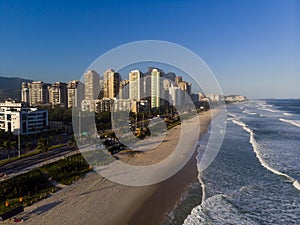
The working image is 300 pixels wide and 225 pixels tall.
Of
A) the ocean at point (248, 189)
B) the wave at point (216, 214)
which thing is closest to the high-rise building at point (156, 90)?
the ocean at point (248, 189)

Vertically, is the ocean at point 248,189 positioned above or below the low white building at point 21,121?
below

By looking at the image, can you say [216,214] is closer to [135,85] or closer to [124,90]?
[135,85]

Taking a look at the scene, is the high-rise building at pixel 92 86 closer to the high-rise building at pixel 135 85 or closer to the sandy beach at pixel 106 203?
the high-rise building at pixel 135 85

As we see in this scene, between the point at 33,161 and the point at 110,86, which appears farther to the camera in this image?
the point at 110,86

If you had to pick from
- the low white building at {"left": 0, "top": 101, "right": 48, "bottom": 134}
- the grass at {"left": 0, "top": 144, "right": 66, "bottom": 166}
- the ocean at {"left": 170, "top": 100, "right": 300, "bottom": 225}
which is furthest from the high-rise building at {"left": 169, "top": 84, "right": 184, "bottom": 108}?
the grass at {"left": 0, "top": 144, "right": 66, "bottom": 166}

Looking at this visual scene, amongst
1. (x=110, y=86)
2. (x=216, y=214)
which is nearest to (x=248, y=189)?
(x=216, y=214)

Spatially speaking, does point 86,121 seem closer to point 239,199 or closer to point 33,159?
point 33,159
